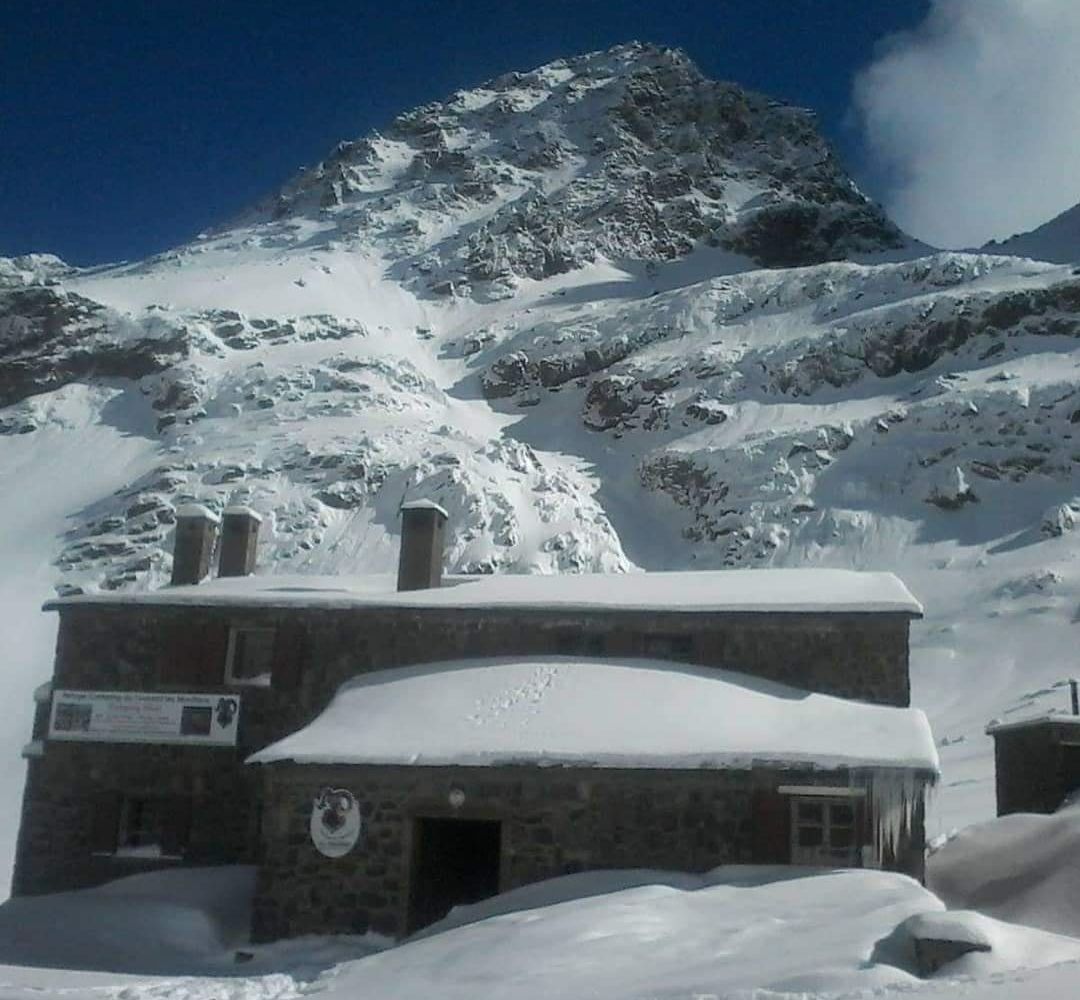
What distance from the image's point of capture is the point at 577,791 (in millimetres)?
15461

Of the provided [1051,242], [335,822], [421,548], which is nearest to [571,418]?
[1051,242]

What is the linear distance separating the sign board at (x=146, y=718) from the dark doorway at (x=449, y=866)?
12.9 feet

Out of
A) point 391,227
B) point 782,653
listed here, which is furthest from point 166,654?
point 391,227

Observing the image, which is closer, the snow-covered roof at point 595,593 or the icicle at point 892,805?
the icicle at point 892,805

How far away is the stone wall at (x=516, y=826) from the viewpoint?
15117mm

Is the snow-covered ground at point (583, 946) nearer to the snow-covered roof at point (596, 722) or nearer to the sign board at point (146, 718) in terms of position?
the snow-covered roof at point (596, 722)

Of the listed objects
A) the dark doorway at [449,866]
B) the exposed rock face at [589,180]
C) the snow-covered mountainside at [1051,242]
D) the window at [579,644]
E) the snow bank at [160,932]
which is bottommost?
the snow bank at [160,932]

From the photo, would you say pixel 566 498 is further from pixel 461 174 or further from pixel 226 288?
pixel 461 174

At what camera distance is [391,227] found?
4956 inches

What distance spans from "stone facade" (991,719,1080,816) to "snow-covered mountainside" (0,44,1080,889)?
127 inches

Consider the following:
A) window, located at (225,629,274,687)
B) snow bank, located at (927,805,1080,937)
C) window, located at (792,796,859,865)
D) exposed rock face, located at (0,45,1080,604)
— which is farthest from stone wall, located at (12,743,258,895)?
exposed rock face, located at (0,45,1080,604)

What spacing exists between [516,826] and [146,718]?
7241mm

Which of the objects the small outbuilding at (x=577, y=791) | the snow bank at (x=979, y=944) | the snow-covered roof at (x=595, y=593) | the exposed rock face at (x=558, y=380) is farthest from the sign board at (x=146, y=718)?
the exposed rock face at (x=558, y=380)

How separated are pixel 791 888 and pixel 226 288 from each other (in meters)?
90.7
